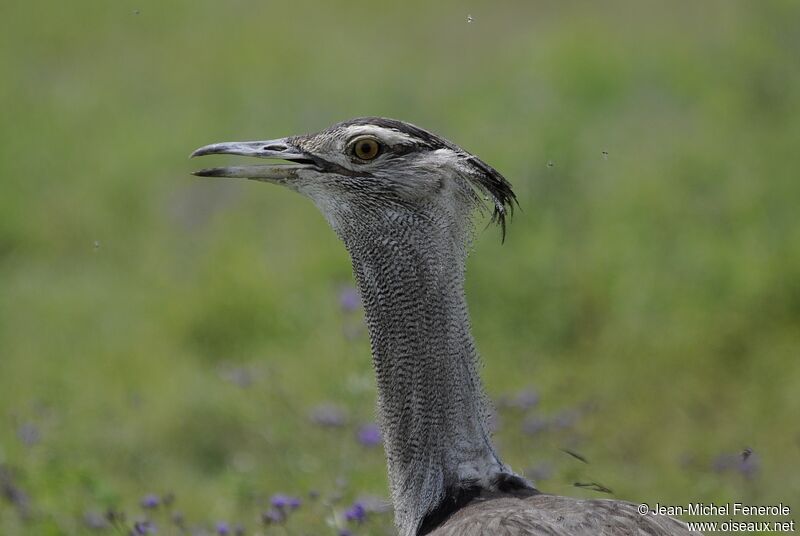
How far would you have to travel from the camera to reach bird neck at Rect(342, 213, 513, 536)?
7.59ft

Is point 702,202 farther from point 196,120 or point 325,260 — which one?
point 196,120

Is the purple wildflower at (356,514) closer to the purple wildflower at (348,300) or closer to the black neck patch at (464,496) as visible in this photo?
the black neck patch at (464,496)

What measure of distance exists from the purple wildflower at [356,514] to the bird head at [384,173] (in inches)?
23.0

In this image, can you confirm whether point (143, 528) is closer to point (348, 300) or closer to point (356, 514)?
point (356, 514)

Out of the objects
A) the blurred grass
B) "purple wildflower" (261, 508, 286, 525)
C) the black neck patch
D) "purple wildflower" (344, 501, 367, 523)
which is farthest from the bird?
the blurred grass

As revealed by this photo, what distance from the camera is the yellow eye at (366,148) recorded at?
7.86 feet

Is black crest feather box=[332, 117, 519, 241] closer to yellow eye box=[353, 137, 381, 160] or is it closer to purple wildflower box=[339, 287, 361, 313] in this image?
yellow eye box=[353, 137, 381, 160]

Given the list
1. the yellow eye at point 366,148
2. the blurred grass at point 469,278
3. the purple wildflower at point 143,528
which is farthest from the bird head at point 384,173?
the blurred grass at point 469,278

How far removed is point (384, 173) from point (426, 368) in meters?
0.37

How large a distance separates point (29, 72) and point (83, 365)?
3.50 meters

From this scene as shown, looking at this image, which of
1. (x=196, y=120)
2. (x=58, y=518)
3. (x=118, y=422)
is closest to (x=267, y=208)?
(x=196, y=120)

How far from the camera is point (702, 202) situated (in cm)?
489

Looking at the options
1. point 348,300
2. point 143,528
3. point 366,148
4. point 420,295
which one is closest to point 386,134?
point 366,148

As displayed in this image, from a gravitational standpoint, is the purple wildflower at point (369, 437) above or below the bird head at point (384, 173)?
below
